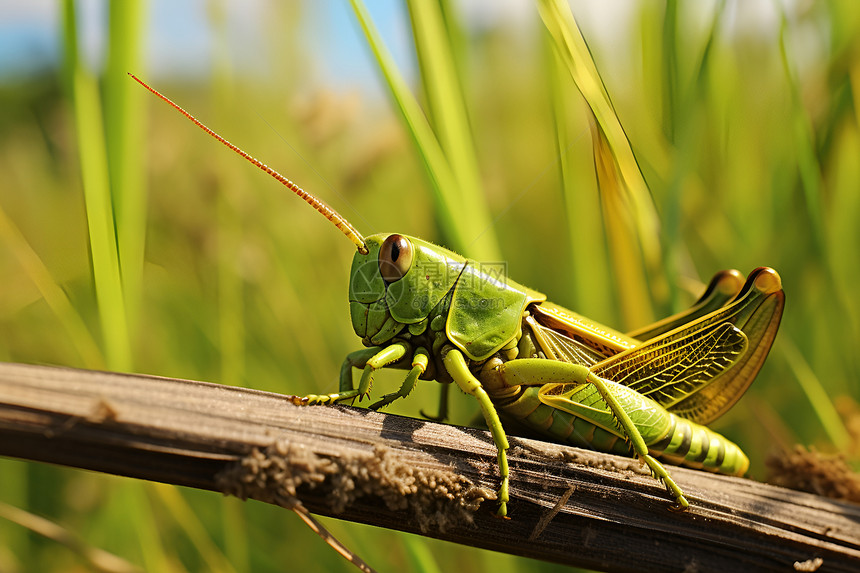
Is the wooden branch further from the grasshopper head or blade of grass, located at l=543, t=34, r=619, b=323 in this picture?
blade of grass, located at l=543, t=34, r=619, b=323

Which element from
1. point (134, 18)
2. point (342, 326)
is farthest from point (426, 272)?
point (342, 326)

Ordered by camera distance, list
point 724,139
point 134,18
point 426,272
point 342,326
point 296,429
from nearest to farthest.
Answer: point 296,429 → point 134,18 → point 426,272 → point 724,139 → point 342,326

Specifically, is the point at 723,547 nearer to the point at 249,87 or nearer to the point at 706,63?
the point at 706,63

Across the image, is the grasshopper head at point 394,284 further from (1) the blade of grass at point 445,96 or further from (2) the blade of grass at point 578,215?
(2) the blade of grass at point 578,215

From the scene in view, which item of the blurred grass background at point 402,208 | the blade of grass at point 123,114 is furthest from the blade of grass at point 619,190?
the blade of grass at point 123,114

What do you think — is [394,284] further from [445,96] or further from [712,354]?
[712,354]

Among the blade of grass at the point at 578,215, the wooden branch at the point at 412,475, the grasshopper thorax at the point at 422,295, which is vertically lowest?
the wooden branch at the point at 412,475

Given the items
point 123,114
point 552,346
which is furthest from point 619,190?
point 123,114
